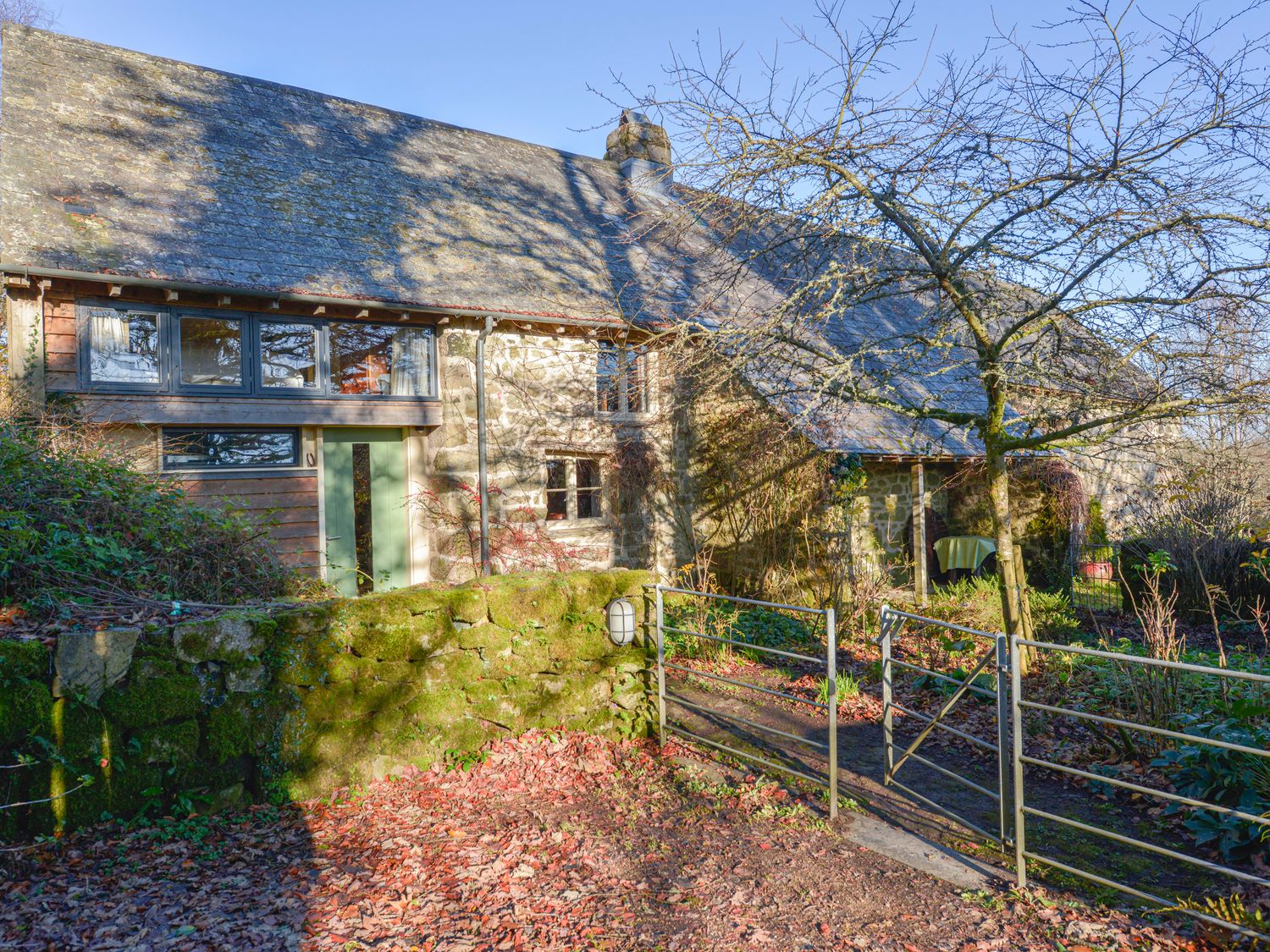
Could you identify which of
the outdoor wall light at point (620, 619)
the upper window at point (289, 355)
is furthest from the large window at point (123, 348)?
the outdoor wall light at point (620, 619)

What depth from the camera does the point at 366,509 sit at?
9.59m

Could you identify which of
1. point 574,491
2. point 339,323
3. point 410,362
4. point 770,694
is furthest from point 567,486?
point 770,694

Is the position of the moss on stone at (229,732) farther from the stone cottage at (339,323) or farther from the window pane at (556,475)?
the window pane at (556,475)

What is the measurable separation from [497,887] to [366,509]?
644 centimetres

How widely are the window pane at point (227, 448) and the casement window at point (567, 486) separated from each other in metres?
3.41

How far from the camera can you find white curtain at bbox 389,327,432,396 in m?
9.65

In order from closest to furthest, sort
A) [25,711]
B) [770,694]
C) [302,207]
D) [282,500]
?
[25,711]
[770,694]
[282,500]
[302,207]

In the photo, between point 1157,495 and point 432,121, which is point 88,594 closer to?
point 432,121

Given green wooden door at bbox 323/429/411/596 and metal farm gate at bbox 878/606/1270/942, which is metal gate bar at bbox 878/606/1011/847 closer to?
metal farm gate at bbox 878/606/1270/942

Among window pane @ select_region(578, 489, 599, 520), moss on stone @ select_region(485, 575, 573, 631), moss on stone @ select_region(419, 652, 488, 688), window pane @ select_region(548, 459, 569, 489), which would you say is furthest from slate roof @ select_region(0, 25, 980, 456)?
moss on stone @ select_region(419, 652, 488, 688)

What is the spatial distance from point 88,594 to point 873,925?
185 inches

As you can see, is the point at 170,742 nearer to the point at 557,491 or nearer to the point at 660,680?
the point at 660,680

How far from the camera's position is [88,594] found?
182 inches

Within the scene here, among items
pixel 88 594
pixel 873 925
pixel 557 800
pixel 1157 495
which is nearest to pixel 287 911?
pixel 557 800
